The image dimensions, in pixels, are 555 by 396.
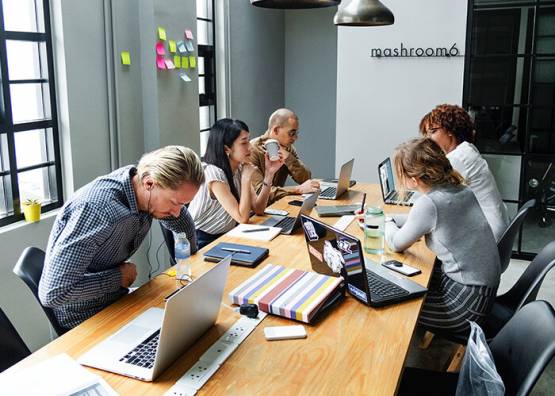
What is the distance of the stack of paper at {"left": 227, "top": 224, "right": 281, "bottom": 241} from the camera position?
8.95 feet

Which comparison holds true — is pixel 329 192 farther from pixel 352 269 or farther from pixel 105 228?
pixel 105 228

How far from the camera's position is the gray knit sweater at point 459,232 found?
2.25 meters

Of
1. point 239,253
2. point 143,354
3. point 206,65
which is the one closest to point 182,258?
point 239,253

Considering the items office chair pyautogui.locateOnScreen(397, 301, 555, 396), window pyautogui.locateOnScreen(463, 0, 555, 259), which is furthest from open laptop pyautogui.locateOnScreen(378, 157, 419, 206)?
office chair pyautogui.locateOnScreen(397, 301, 555, 396)

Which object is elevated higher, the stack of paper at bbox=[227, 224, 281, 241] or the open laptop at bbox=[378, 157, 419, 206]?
the open laptop at bbox=[378, 157, 419, 206]

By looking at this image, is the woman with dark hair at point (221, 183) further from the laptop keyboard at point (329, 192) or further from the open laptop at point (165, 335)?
the open laptop at point (165, 335)

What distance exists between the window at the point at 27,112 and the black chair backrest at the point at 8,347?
151 centimetres

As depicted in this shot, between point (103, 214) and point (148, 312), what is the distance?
0.36m

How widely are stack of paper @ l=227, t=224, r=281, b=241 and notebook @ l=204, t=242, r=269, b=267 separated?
0.22m

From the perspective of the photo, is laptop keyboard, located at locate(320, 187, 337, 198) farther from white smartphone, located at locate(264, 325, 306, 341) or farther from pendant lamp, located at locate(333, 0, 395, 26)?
white smartphone, located at locate(264, 325, 306, 341)

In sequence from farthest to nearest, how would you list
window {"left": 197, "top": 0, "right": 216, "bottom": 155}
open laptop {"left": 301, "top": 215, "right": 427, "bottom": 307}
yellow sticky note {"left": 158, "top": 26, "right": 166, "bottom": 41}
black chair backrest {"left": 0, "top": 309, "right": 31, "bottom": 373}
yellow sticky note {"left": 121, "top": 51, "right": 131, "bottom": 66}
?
window {"left": 197, "top": 0, "right": 216, "bottom": 155}
yellow sticky note {"left": 158, "top": 26, "right": 166, "bottom": 41}
yellow sticky note {"left": 121, "top": 51, "right": 131, "bottom": 66}
open laptop {"left": 301, "top": 215, "right": 427, "bottom": 307}
black chair backrest {"left": 0, "top": 309, "right": 31, "bottom": 373}

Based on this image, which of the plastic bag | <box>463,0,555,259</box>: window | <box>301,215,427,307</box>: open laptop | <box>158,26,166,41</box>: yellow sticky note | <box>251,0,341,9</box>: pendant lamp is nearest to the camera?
the plastic bag

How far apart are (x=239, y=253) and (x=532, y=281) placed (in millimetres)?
1242

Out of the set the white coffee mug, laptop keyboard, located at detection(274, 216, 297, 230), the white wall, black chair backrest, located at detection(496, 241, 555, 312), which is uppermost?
the white wall
